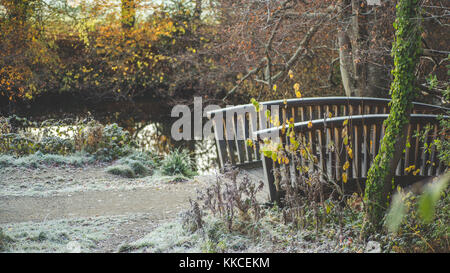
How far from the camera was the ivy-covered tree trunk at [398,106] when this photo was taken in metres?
3.99

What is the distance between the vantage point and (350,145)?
486 centimetres

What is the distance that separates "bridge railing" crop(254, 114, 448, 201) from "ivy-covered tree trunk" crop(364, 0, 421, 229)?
1.56ft

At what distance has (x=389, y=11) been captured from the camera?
716 cm

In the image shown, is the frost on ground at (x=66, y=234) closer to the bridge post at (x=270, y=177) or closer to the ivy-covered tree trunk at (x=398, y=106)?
the bridge post at (x=270, y=177)

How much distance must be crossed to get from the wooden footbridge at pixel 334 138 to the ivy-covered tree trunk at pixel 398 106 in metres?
0.33

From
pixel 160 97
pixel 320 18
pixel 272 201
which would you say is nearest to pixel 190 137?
pixel 160 97

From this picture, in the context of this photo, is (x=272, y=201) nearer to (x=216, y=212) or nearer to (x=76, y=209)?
(x=216, y=212)

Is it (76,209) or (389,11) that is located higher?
(389,11)

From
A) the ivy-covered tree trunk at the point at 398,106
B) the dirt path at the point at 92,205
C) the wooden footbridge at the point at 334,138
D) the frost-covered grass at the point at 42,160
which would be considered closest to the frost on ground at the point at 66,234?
the dirt path at the point at 92,205

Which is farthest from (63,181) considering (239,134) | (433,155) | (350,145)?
(433,155)

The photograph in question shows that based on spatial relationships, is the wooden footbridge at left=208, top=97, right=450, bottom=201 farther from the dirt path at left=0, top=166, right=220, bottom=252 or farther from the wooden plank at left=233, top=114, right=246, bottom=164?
the dirt path at left=0, top=166, right=220, bottom=252

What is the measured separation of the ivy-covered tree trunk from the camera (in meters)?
3.99

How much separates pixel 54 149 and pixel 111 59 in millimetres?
7891
